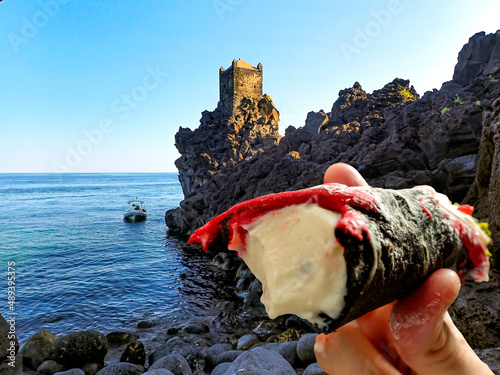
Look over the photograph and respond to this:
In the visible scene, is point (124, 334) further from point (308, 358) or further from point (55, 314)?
point (308, 358)

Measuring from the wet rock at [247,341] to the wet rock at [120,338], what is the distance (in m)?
4.16

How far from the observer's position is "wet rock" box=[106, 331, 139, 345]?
10727mm

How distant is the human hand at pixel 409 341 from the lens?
5.25 ft

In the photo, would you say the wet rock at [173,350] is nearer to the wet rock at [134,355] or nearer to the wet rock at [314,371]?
the wet rock at [134,355]

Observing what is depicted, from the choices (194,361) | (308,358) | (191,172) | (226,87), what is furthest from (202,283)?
(226,87)

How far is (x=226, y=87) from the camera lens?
152 feet

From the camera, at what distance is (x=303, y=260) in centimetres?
140

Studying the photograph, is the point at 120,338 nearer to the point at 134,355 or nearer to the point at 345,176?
the point at 134,355

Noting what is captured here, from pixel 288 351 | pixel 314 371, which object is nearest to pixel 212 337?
pixel 288 351

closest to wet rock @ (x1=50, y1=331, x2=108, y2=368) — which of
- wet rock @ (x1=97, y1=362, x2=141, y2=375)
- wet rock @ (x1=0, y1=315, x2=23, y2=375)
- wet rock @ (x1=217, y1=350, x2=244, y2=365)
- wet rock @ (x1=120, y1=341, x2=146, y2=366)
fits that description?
wet rock @ (x1=120, y1=341, x2=146, y2=366)

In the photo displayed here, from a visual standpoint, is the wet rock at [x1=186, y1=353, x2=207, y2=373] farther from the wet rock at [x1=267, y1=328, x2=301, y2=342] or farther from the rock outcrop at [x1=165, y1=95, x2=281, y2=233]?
the rock outcrop at [x1=165, y1=95, x2=281, y2=233]

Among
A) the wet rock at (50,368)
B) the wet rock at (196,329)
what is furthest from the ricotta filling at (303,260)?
the wet rock at (196,329)

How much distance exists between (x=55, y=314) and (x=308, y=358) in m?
12.7

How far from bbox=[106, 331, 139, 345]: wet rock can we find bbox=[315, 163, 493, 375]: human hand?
11.1 m
